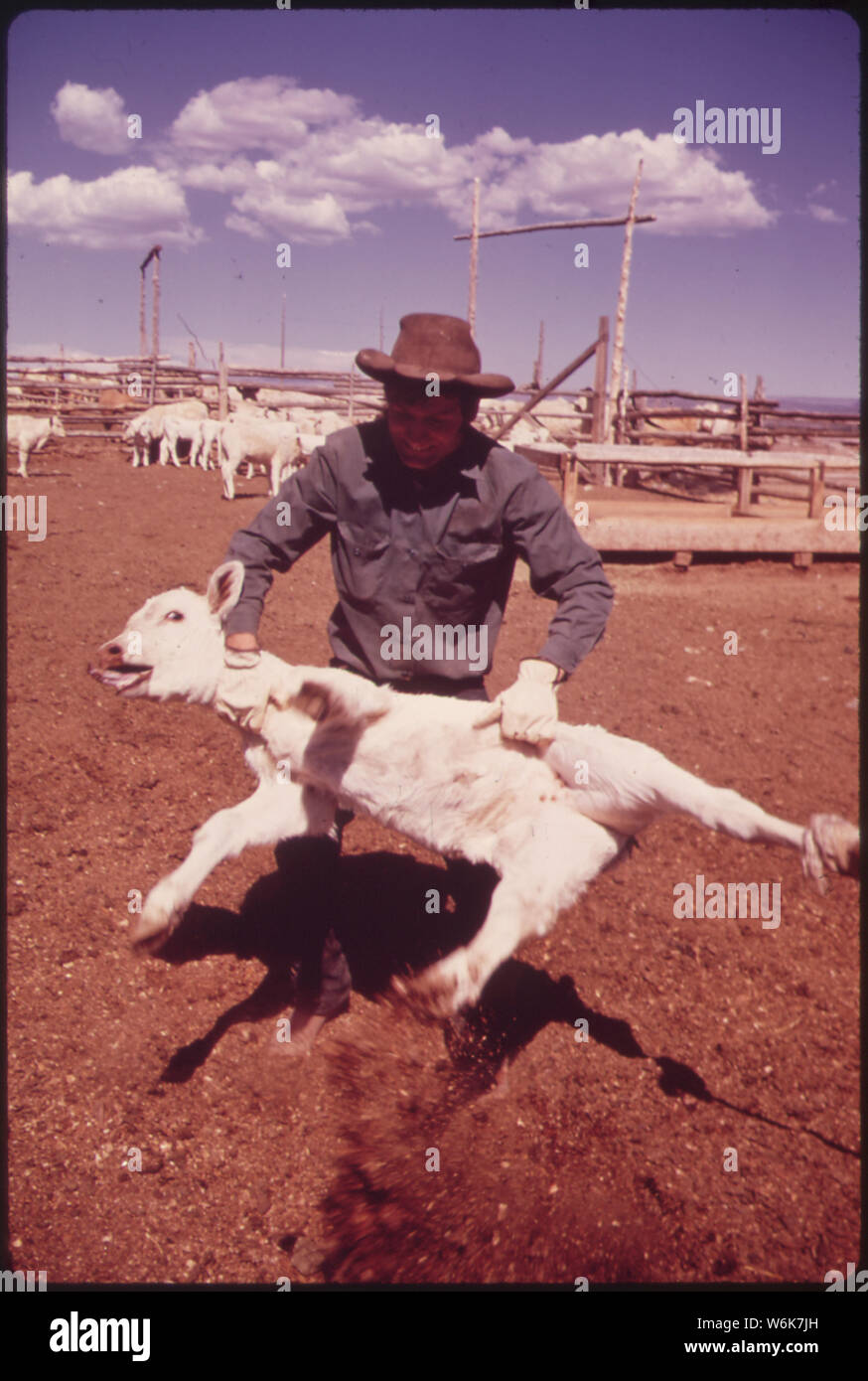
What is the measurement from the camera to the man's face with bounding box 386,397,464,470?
2.71 m

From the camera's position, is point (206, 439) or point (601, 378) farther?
point (206, 439)

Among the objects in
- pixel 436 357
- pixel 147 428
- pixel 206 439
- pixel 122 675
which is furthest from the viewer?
pixel 206 439

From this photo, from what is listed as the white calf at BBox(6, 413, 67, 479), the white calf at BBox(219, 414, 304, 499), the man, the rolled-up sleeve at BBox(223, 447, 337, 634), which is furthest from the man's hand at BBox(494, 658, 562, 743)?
the white calf at BBox(6, 413, 67, 479)

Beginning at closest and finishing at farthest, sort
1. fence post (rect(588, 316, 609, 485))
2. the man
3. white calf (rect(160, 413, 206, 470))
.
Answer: the man → fence post (rect(588, 316, 609, 485)) → white calf (rect(160, 413, 206, 470))

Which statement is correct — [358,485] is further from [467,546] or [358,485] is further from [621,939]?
[621,939]

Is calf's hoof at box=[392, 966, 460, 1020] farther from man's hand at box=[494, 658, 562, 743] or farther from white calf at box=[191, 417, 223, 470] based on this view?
white calf at box=[191, 417, 223, 470]

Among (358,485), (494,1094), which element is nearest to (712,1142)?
(494,1094)

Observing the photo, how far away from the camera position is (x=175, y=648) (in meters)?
2.89

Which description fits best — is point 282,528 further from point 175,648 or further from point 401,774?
point 401,774

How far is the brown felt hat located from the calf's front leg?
1297 millimetres

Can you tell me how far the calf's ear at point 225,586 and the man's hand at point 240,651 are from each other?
10cm

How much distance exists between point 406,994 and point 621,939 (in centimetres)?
190

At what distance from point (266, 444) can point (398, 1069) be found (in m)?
15.3

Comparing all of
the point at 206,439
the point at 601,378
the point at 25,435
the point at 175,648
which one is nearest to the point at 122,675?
the point at 175,648
